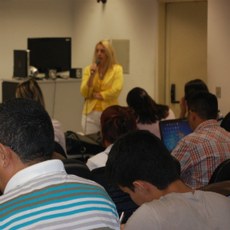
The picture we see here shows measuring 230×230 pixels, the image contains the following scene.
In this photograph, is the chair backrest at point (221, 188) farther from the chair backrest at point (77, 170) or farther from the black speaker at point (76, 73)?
the black speaker at point (76, 73)

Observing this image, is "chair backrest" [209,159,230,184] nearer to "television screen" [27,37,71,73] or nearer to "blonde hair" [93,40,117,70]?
"blonde hair" [93,40,117,70]

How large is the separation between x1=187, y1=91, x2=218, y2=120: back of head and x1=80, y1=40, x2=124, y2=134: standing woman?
290 centimetres

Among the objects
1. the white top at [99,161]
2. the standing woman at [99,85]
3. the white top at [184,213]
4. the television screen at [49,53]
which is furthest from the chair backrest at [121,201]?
the television screen at [49,53]

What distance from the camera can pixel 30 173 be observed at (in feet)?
4.89


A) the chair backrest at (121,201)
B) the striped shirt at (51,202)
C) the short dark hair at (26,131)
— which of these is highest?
the short dark hair at (26,131)

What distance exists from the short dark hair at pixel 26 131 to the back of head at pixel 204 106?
2.36 meters

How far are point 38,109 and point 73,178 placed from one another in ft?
0.69

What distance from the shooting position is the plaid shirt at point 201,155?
3.47 meters

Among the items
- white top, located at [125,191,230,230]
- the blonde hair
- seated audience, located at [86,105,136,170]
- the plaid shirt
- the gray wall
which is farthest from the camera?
the gray wall

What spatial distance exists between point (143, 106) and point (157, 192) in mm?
2887

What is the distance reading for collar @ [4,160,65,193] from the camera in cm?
149

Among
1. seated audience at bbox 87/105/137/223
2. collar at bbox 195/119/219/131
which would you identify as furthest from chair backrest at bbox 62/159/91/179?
collar at bbox 195/119/219/131

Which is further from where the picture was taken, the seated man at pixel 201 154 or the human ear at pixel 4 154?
the seated man at pixel 201 154

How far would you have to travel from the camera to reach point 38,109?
1592mm
